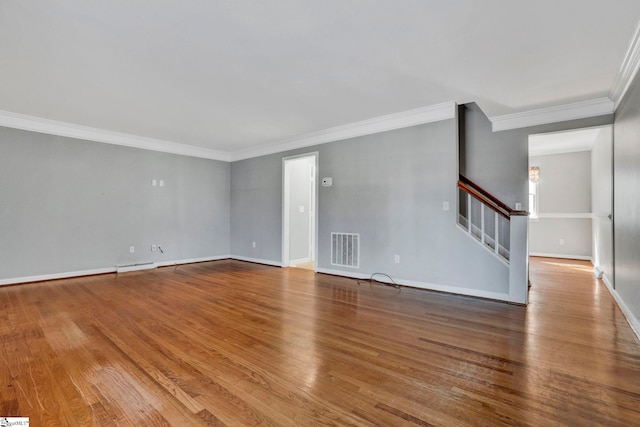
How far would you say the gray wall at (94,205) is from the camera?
4.42m

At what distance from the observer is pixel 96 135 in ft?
16.8

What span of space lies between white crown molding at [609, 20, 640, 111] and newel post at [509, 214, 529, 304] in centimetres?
155

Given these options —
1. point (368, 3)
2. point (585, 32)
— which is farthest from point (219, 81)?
point (585, 32)

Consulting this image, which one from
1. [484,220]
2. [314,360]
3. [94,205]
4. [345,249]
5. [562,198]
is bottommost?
[314,360]

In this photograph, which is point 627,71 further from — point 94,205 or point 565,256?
point 94,205

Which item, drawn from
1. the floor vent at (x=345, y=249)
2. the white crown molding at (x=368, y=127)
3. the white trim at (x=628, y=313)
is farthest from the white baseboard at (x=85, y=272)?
the white trim at (x=628, y=313)

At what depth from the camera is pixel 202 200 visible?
657cm

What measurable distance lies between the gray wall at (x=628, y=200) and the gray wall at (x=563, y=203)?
12.8ft

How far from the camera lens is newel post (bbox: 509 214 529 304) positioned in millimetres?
3434

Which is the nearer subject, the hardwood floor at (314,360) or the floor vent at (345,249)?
the hardwood floor at (314,360)

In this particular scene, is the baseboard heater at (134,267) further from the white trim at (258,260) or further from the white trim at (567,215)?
the white trim at (567,215)

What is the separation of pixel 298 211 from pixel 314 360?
435 cm

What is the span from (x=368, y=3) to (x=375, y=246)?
3.29m

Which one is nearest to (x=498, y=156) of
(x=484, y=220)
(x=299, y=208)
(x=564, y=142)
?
(x=484, y=220)
